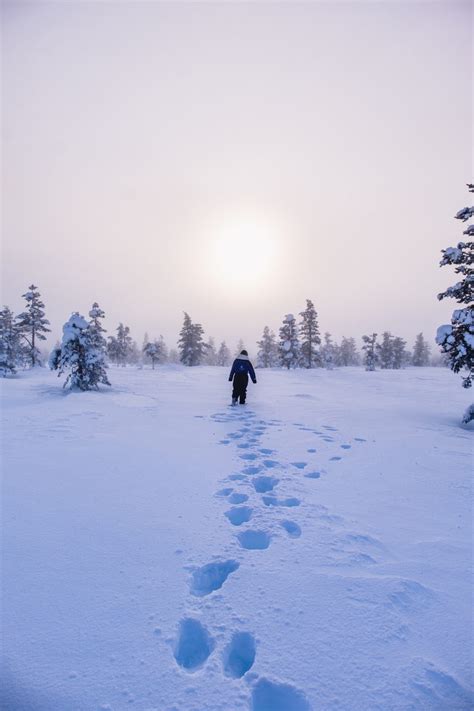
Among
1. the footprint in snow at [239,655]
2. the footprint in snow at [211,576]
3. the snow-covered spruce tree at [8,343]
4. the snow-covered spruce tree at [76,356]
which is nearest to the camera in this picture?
the footprint in snow at [239,655]

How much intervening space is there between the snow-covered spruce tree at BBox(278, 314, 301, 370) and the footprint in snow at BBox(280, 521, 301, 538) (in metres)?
37.1

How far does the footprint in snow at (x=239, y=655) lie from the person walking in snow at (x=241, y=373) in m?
7.97

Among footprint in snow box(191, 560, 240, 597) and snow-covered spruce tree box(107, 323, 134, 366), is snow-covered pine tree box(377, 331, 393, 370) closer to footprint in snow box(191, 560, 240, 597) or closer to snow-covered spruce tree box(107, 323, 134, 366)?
snow-covered spruce tree box(107, 323, 134, 366)

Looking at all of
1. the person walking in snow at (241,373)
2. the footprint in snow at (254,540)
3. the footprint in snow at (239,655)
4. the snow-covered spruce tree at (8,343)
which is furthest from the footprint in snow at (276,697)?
the snow-covered spruce tree at (8,343)

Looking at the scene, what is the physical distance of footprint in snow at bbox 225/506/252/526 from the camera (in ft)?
11.7

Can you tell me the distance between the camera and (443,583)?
2686 millimetres

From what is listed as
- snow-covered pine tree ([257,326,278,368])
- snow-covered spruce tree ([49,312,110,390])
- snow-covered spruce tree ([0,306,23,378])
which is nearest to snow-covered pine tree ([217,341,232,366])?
snow-covered pine tree ([257,326,278,368])

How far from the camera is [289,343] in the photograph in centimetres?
4044

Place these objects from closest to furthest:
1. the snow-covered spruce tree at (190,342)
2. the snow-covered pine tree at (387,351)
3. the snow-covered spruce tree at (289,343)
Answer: the snow-covered spruce tree at (289,343), the snow-covered spruce tree at (190,342), the snow-covered pine tree at (387,351)

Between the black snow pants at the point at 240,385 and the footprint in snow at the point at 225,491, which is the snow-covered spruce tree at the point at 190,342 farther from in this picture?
the footprint in snow at the point at 225,491

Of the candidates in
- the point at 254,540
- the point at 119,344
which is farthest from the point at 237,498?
the point at 119,344

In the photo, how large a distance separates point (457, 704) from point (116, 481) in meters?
3.75

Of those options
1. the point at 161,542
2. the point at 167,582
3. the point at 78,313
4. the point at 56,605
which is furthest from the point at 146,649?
the point at 78,313

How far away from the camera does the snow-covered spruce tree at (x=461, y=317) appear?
903 cm
